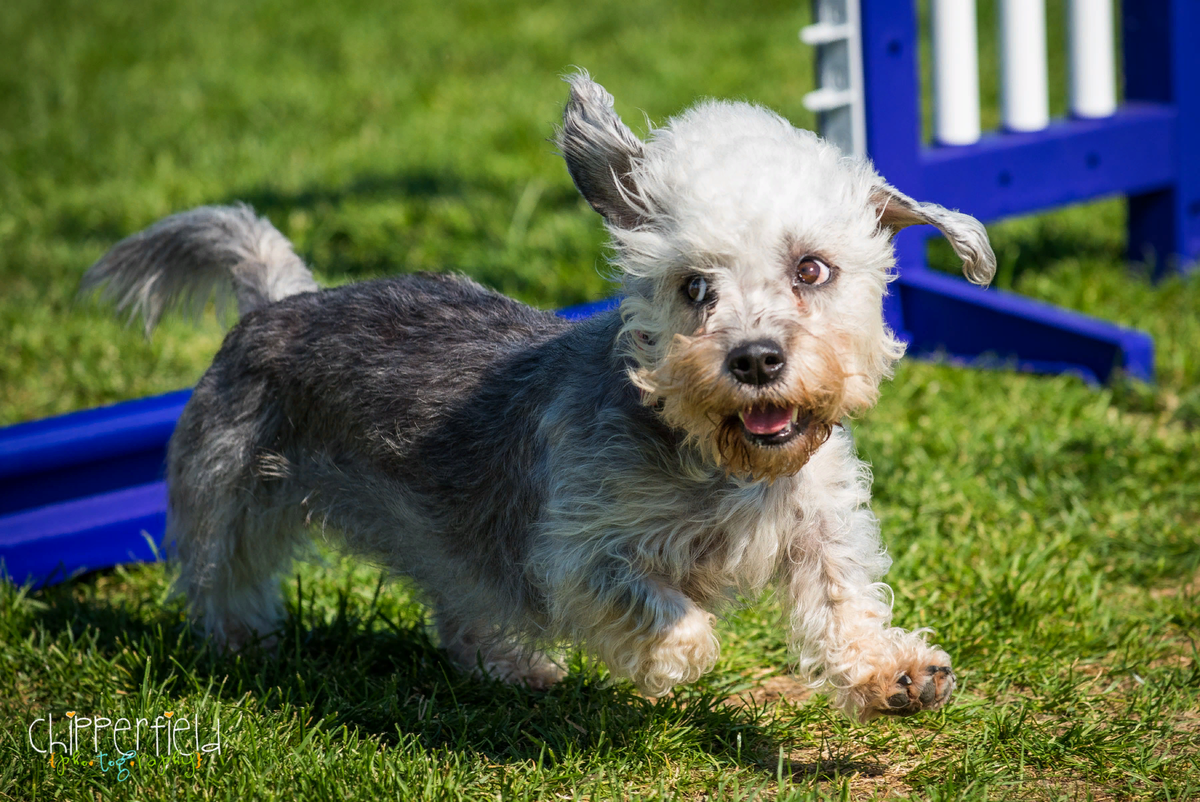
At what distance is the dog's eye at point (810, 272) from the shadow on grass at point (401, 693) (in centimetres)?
120

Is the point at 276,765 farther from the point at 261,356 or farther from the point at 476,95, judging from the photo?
the point at 476,95

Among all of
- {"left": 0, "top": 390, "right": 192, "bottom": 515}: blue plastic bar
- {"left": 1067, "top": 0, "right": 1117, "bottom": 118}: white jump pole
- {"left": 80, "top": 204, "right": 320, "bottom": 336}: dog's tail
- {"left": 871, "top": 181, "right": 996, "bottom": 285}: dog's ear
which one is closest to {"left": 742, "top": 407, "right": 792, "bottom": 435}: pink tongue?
{"left": 871, "top": 181, "right": 996, "bottom": 285}: dog's ear

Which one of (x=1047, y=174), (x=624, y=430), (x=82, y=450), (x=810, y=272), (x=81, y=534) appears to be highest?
(x=810, y=272)

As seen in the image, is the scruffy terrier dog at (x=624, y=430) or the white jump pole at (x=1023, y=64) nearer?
the scruffy terrier dog at (x=624, y=430)

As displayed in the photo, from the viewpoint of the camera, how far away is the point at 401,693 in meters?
3.46

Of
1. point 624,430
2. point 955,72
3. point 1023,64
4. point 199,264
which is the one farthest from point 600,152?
point 1023,64

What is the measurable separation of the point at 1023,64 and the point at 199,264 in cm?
404

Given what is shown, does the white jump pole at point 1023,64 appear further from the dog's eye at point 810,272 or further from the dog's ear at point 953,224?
the dog's eye at point 810,272

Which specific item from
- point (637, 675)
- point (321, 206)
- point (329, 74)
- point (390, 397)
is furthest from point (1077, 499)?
point (329, 74)

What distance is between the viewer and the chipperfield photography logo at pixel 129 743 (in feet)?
9.78

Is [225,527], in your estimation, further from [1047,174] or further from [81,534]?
[1047,174]

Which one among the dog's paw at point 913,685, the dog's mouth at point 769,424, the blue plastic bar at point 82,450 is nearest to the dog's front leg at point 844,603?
the dog's paw at point 913,685

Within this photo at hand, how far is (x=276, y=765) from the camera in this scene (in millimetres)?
2934

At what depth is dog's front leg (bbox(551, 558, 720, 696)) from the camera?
2730mm
